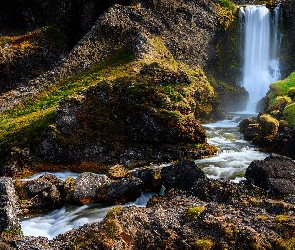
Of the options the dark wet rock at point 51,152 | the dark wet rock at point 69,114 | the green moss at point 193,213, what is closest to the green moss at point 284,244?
the green moss at point 193,213

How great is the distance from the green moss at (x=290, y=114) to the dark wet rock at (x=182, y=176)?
1229cm

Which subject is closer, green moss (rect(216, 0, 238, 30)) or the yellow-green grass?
the yellow-green grass

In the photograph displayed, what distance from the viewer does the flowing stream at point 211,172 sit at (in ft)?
40.6

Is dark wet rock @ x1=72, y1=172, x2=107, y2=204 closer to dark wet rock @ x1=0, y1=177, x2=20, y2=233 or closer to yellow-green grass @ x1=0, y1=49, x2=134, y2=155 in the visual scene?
dark wet rock @ x1=0, y1=177, x2=20, y2=233

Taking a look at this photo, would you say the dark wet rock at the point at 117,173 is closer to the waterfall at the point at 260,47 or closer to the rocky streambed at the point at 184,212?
the rocky streambed at the point at 184,212

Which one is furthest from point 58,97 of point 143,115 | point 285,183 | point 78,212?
point 285,183

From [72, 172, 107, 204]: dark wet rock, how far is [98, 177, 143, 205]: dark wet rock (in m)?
0.31

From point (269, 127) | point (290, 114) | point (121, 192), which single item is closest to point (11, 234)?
point (121, 192)

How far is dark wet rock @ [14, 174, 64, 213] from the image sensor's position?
13.8m

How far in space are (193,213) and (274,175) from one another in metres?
4.78

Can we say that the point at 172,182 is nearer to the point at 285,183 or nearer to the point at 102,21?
the point at 285,183

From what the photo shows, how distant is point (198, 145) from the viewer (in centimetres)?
1991

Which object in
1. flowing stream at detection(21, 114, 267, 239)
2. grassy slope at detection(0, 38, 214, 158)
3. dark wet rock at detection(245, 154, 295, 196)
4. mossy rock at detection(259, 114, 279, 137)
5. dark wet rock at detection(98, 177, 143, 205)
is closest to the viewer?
dark wet rock at detection(245, 154, 295, 196)

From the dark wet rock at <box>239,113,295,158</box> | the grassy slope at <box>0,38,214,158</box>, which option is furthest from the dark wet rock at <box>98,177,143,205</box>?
the dark wet rock at <box>239,113,295,158</box>
